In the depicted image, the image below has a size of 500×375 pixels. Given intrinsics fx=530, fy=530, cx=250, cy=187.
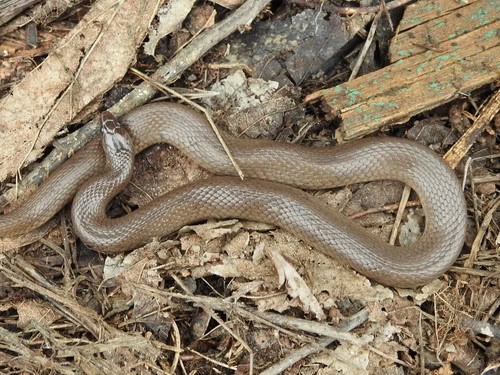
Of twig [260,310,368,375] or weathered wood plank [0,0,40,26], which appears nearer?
twig [260,310,368,375]

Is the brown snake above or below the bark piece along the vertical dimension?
below

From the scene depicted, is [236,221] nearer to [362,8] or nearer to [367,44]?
[367,44]

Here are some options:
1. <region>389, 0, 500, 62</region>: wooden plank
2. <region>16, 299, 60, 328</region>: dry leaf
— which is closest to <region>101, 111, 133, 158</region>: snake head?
<region>16, 299, 60, 328</region>: dry leaf

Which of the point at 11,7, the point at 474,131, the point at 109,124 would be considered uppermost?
the point at 11,7

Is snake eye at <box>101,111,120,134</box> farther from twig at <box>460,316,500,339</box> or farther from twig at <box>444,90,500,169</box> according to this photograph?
twig at <box>460,316,500,339</box>

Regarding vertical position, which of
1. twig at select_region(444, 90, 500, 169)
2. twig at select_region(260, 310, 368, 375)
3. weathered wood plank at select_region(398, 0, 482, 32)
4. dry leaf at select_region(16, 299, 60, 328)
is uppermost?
weathered wood plank at select_region(398, 0, 482, 32)

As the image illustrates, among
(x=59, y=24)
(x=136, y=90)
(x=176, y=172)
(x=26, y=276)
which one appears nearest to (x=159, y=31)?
(x=136, y=90)

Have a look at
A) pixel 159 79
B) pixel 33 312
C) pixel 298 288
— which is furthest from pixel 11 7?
pixel 298 288
